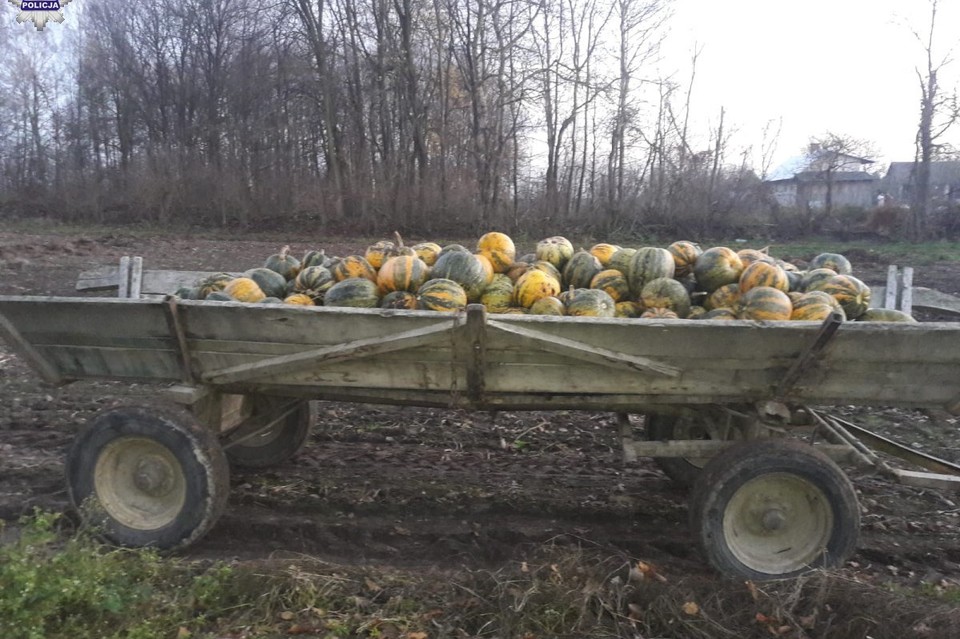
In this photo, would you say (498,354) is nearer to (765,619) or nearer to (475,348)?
(475,348)

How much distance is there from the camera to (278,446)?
4.98 meters

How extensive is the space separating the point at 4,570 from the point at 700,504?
3.22 metres

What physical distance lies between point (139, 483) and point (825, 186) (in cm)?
2679

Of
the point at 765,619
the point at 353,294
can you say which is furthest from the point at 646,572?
the point at 353,294

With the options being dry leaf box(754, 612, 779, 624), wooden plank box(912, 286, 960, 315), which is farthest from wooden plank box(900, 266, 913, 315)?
dry leaf box(754, 612, 779, 624)

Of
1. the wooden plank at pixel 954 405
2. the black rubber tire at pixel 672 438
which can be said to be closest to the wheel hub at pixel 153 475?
the black rubber tire at pixel 672 438

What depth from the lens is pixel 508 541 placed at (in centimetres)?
401

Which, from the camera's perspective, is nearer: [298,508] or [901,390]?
[901,390]

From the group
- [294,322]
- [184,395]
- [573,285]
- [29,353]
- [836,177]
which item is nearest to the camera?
[294,322]

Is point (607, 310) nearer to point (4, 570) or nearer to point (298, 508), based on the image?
point (298, 508)

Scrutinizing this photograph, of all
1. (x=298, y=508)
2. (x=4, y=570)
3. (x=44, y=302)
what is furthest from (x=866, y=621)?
(x=44, y=302)

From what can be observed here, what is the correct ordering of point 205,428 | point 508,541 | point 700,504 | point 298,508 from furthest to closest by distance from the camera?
point 298,508 → point 508,541 → point 205,428 → point 700,504

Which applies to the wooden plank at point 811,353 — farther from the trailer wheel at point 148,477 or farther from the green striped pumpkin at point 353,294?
the trailer wheel at point 148,477

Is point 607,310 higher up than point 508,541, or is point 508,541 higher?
point 607,310
